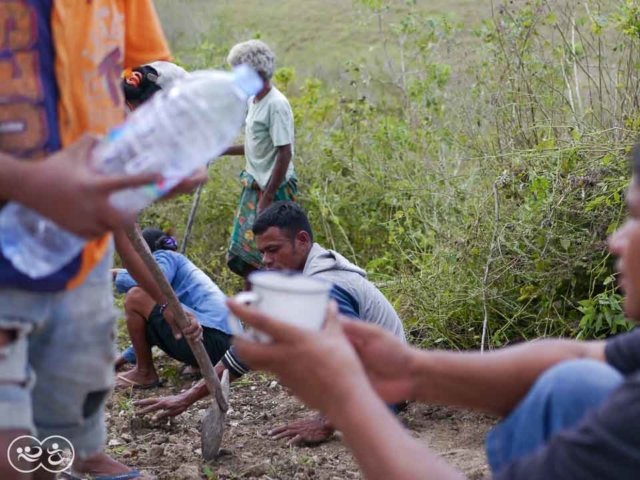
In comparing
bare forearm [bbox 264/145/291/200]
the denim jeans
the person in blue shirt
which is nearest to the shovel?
the person in blue shirt

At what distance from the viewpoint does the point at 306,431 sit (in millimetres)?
3697

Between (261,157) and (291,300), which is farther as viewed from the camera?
(261,157)

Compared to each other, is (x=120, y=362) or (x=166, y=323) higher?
(x=166, y=323)

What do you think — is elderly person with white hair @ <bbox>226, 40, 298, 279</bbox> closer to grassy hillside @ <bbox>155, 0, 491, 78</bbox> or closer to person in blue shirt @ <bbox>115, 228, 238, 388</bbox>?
person in blue shirt @ <bbox>115, 228, 238, 388</bbox>

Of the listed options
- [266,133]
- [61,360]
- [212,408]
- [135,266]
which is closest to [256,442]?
[212,408]

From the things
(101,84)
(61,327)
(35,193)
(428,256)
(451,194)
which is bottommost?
(428,256)

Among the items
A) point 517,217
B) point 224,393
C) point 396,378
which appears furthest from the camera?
point 517,217

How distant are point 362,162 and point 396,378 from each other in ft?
15.8

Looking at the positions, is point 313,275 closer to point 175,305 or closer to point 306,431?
point 306,431

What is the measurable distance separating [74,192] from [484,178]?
3.63 metres

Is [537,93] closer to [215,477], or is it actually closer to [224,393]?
[224,393]

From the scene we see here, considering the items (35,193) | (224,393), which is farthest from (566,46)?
(35,193)

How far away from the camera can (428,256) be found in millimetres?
4652

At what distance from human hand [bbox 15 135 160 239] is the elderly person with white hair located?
4.26 meters
